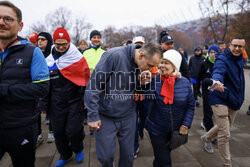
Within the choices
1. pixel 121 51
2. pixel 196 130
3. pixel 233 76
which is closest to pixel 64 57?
pixel 121 51

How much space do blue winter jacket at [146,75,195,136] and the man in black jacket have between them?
1466mm

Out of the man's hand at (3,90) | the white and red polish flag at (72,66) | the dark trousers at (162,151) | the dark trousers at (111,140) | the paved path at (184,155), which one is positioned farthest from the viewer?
the paved path at (184,155)

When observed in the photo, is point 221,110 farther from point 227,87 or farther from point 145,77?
point 145,77

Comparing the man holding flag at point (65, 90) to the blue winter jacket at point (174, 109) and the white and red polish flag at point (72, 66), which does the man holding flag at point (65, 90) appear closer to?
the white and red polish flag at point (72, 66)

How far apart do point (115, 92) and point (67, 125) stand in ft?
4.20

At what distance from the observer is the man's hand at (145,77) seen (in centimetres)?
209

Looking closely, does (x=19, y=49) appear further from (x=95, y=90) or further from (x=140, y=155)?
(x=140, y=155)

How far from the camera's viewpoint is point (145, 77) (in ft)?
6.89

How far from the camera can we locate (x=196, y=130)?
446 centimetres

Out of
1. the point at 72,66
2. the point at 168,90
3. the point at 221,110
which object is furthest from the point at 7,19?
the point at 221,110

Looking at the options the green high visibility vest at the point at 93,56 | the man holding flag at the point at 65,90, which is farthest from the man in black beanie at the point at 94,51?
the man holding flag at the point at 65,90

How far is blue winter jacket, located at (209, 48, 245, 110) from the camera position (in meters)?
2.79

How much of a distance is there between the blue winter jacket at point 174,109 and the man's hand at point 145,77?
0.26 meters

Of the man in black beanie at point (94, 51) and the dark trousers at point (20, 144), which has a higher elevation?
the man in black beanie at point (94, 51)
